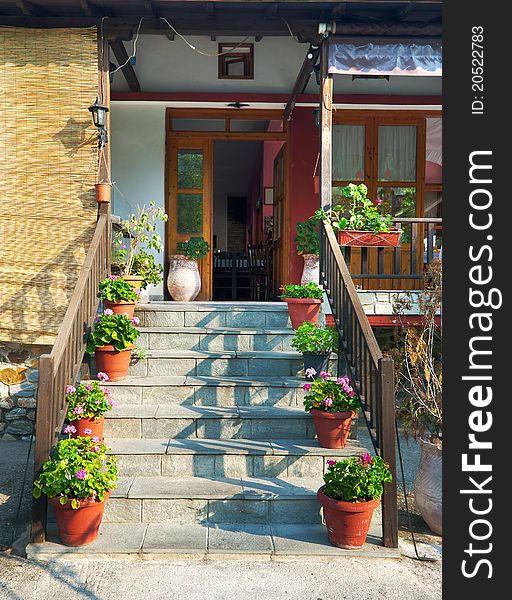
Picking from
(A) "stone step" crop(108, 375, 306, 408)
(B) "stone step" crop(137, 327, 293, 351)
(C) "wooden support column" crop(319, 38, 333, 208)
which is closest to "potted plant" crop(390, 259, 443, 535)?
(A) "stone step" crop(108, 375, 306, 408)

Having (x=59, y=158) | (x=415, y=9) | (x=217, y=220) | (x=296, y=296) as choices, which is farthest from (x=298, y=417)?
(x=217, y=220)

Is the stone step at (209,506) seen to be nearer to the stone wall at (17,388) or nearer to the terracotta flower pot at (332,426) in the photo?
the terracotta flower pot at (332,426)

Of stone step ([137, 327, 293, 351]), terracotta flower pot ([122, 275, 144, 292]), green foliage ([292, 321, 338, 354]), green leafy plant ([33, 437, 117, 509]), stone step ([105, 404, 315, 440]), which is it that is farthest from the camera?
terracotta flower pot ([122, 275, 144, 292])

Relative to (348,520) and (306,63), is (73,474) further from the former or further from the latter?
(306,63)

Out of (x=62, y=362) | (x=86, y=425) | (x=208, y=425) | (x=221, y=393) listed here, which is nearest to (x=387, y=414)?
(x=208, y=425)

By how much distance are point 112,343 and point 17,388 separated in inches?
88.2

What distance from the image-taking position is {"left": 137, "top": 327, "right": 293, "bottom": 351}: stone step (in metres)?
5.52

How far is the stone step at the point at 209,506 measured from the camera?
3877 millimetres

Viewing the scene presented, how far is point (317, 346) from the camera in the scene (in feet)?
16.0

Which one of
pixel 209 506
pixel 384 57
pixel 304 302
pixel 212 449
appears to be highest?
pixel 384 57

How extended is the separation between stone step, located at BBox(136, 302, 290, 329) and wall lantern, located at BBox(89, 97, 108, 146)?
166cm

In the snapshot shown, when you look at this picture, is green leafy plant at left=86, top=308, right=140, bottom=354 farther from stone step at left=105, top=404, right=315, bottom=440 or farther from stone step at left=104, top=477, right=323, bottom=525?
stone step at left=104, top=477, right=323, bottom=525

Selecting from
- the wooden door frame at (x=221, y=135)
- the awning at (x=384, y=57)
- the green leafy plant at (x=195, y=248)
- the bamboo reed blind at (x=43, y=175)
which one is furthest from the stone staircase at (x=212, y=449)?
the awning at (x=384, y=57)

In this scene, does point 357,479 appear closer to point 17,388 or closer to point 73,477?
point 73,477
